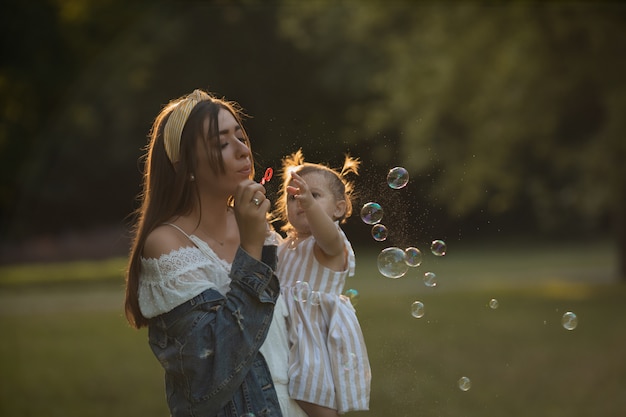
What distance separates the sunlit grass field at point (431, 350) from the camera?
12.1 ft

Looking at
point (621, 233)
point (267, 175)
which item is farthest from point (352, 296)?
point (621, 233)

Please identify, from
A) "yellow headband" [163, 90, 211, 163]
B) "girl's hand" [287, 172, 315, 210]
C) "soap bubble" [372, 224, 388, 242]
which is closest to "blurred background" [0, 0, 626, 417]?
"soap bubble" [372, 224, 388, 242]

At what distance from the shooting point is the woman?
8.58ft

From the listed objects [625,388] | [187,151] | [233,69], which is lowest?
[625,388]

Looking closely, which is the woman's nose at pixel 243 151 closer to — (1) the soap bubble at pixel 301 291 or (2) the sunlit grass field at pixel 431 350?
(1) the soap bubble at pixel 301 291

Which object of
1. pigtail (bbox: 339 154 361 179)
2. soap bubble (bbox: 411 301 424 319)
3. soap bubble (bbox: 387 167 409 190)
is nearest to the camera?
pigtail (bbox: 339 154 361 179)

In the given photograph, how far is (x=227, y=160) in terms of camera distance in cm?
280

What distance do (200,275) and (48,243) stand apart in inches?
1011

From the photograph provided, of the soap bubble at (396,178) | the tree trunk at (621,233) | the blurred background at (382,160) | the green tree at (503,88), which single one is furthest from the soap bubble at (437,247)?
the tree trunk at (621,233)

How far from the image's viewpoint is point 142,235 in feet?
9.30

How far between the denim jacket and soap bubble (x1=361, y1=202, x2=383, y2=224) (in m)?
0.48

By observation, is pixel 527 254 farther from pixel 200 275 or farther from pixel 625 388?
pixel 200 275

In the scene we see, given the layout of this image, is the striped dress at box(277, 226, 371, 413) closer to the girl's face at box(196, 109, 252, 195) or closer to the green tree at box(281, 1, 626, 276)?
the girl's face at box(196, 109, 252, 195)

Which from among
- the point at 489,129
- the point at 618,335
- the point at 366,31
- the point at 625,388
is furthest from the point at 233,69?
the point at 625,388
